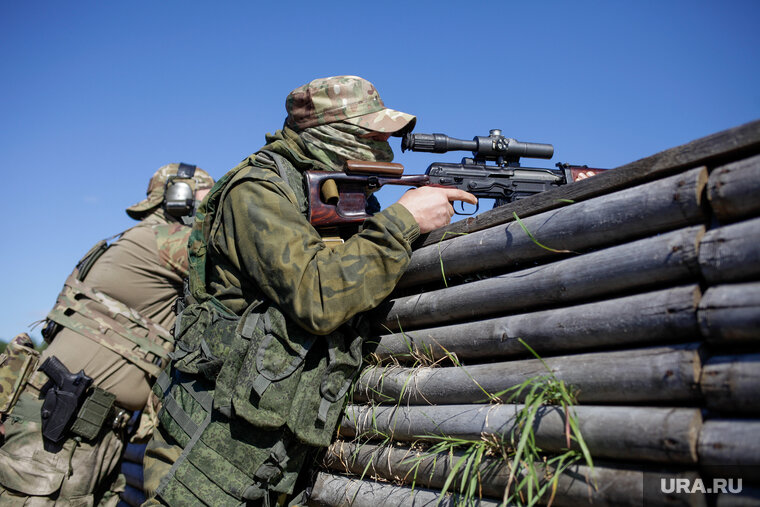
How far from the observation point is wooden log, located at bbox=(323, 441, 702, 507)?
1900 mm

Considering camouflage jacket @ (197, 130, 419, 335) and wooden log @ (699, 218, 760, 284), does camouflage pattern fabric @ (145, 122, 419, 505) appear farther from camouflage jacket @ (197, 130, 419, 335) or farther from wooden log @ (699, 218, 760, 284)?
wooden log @ (699, 218, 760, 284)

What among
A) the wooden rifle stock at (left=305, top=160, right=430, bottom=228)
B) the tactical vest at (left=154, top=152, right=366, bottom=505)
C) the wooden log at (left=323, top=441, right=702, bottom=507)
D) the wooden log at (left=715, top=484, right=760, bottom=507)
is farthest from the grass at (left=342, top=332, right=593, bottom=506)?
the wooden rifle stock at (left=305, top=160, right=430, bottom=228)

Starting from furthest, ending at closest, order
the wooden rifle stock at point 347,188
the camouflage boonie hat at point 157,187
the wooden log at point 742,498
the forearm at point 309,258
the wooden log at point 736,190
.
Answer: the camouflage boonie hat at point 157,187
the wooden rifle stock at point 347,188
the forearm at point 309,258
the wooden log at point 736,190
the wooden log at point 742,498

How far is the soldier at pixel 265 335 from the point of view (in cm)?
284

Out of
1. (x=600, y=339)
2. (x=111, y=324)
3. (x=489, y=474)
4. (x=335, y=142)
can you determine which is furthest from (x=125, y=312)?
(x=600, y=339)

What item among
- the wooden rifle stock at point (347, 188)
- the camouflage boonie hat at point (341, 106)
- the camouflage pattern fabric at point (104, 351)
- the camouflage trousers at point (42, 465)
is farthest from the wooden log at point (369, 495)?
the camouflage trousers at point (42, 465)

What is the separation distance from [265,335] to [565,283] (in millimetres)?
1548

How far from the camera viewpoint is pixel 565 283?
2414mm

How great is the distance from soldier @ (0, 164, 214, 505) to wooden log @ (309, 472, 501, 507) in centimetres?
239

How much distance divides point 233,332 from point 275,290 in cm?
39

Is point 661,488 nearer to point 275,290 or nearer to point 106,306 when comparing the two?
point 275,290

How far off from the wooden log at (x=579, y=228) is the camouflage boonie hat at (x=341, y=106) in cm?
112

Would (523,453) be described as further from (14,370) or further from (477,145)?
(14,370)

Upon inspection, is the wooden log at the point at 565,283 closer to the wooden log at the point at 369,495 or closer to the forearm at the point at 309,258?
the forearm at the point at 309,258
